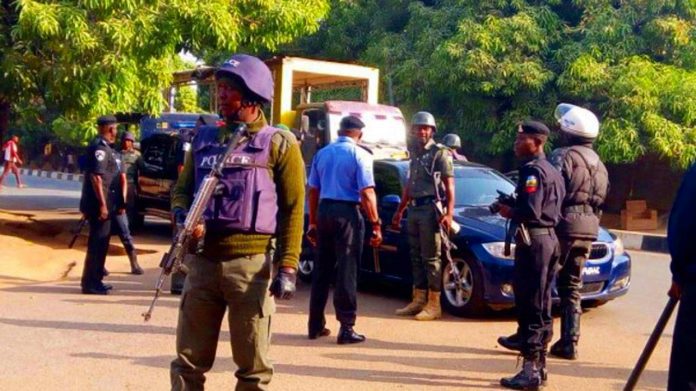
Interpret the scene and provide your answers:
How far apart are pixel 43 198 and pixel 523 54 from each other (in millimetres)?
12638

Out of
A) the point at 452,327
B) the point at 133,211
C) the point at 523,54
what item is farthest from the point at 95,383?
the point at 523,54

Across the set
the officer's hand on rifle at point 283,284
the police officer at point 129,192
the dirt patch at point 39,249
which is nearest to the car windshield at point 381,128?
the police officer at point 129,192

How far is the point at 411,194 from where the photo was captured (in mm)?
8891

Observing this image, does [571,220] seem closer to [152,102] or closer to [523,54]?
[152,102]

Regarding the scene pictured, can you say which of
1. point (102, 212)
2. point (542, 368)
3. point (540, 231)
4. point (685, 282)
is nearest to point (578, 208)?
point (540, 231)

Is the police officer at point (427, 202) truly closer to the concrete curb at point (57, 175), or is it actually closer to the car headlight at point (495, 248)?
the car headlight at point (495, 248)

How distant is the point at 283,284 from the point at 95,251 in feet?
19.2

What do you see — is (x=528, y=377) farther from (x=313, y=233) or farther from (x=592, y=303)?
(x=592, y=303)

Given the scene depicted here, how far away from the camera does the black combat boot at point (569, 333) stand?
24.3ft

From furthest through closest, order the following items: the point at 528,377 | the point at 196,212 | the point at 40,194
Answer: the point at 40,194
the point at 528,377
the point at 196,212

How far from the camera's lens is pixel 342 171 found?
7.81 m

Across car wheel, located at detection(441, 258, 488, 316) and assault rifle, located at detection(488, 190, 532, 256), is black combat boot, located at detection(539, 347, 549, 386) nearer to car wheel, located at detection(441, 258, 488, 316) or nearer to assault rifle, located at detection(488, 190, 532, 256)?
assault rifle, located at detection(488, 190, 532, 256)

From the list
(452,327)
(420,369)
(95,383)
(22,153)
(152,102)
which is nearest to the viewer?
(95,383)

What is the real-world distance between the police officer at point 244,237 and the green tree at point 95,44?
26.9ft
